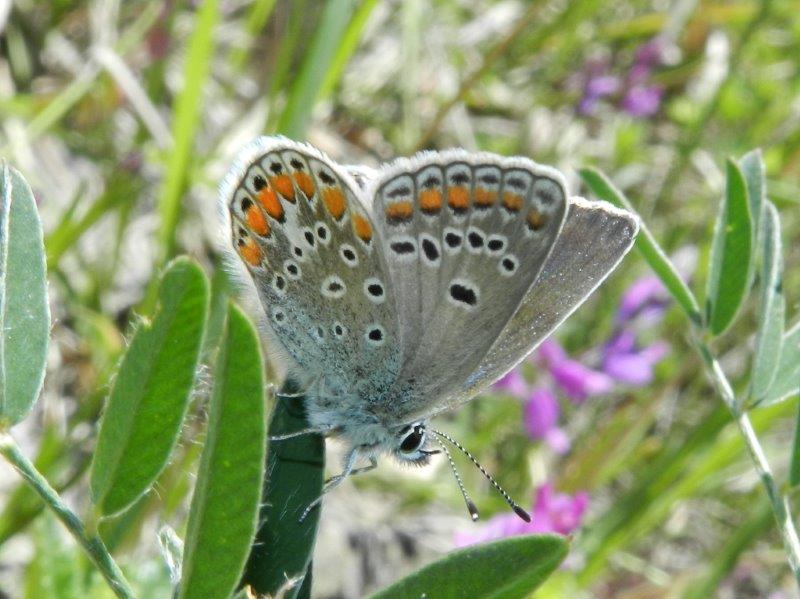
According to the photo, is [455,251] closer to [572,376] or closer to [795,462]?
[795,462]

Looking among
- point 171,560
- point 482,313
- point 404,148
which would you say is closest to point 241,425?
point 171,560

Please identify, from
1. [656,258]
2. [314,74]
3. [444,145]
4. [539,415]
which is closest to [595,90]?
[444,145]

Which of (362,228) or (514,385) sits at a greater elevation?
(362,228)

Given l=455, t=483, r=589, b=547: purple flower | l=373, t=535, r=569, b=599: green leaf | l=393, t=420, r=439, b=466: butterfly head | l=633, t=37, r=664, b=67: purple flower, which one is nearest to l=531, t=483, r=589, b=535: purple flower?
l=455, t=483, r=589, b=547: purple flower

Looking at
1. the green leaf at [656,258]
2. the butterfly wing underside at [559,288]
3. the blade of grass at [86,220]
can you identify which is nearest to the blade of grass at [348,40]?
the blade of grass at [86,220]

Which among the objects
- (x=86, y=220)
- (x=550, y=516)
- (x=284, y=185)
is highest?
(x=284, y=185)

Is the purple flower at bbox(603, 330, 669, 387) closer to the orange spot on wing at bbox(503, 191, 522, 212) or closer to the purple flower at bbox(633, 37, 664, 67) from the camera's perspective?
the purple flower at bbox(633, 37, 664, 67)
